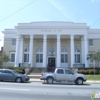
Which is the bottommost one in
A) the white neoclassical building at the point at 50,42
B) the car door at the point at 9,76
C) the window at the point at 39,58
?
the car door at the point at 9,76

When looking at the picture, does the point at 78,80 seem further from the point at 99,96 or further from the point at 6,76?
the point at 99,96

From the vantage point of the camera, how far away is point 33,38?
37156mm

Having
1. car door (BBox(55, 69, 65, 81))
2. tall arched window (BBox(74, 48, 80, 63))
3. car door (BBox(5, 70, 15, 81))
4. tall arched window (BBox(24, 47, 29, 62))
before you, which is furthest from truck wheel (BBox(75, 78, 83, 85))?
tall arched window (BBox(24, 47, 29, 62))

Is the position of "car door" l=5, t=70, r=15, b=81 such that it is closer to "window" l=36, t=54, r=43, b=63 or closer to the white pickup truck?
the white pickup truck

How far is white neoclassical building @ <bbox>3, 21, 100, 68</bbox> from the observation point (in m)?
34.2

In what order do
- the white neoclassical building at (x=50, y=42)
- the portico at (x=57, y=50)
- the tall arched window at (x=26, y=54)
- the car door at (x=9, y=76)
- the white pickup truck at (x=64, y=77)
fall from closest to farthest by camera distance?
the white pickup truck at (x=64, y=77) < the car door at (x=9, y=76) < the portico at (x=57, y=50) < the white neoclassical building at (x=50, y=42) < the tall arched window at (x=26, y=54)

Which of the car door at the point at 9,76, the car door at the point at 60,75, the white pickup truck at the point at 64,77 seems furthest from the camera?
the car door at the point at 9,76

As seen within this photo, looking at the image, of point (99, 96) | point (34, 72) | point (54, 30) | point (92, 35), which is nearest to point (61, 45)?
point (54, 30)

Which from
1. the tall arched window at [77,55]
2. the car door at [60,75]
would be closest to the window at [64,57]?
the tall arched window at [77,55]

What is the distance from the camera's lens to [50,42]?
3738 centimetres

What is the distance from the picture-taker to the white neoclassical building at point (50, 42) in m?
34.2

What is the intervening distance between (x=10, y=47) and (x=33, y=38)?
594 cm

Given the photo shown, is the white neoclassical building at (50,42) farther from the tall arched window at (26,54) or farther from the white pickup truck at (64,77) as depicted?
the white pickup truck at (64,77)

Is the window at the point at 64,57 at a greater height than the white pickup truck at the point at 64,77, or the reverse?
the window at the point at 64,57
